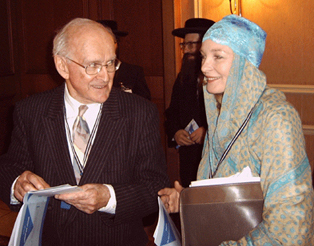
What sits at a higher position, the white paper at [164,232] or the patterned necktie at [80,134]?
the patterned necktie at [80,134]

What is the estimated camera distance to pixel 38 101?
6.42ft

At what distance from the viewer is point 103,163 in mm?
1753

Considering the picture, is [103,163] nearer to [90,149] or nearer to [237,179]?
[90,149]

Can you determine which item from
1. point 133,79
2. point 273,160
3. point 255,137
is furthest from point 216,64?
point 133,79

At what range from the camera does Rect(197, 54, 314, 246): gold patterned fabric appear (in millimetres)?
1312

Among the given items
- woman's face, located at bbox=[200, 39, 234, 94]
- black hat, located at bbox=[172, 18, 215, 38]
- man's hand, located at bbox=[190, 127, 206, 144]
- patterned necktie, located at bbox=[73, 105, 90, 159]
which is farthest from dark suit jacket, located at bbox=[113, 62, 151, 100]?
woman's face, located at bbox=[200, 39, 234, 94]

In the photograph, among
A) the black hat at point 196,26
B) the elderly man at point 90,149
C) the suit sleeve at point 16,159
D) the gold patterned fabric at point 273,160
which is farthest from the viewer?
the black hat at point 196,26

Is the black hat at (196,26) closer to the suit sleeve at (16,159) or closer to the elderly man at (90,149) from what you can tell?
the elderly man at (90,149)

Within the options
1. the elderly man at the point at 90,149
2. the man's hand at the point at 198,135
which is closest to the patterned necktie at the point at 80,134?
the elderly man at the point at 90,149

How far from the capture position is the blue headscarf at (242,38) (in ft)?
5.34

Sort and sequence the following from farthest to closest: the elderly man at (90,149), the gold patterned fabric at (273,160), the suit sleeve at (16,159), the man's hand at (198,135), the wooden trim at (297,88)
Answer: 1. the wooden trim at (297,88)
2. the man's hand at (198,135)
3. the suit sleeve at (16,159)
4. the elderly man at (90,149)
5. the gold patterned fabric at (273,160)

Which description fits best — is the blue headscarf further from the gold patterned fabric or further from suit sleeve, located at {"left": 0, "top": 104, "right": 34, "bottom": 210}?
suit sleeve, located at {"left": 0, "top": 104, "right": 34, "bottom": 210}

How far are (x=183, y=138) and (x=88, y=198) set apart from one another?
6.53ft

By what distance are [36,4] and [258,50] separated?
5.09 meters
